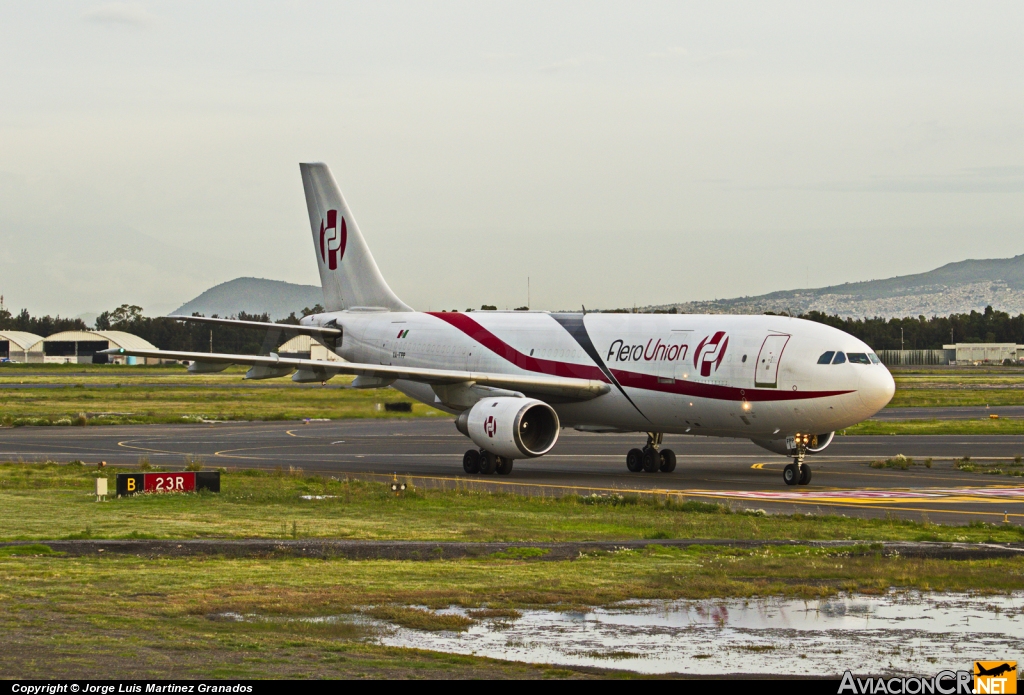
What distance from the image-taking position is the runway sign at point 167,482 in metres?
30.4

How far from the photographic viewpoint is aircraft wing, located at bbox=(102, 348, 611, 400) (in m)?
39.8

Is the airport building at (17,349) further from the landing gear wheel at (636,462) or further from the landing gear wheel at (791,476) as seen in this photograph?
the landing gear wheel at (791,476)

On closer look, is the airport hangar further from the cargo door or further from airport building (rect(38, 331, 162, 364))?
the cargo door

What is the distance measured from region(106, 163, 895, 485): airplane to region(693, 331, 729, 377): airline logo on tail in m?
0.04

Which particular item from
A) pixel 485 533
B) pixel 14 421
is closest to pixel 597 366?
pixel 485 533

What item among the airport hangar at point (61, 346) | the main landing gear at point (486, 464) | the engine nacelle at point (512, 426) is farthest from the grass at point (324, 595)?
the airport hangar at point (61, 346)

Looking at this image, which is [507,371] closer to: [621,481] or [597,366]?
[597,366]

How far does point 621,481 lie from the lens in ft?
121

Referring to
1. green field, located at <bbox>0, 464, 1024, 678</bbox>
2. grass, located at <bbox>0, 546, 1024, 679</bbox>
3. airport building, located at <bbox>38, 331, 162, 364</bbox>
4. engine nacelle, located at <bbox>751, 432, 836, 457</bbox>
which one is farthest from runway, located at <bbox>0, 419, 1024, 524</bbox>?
airport building, located at <bbox>38, 331, 162, 364</bbox>

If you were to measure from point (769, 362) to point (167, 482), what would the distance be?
1710cm

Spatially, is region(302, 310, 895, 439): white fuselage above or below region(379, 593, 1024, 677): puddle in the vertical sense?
above

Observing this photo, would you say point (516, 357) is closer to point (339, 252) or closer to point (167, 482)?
point (339, 252)

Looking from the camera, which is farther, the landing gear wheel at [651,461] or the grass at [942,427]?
the grass at [942,427]

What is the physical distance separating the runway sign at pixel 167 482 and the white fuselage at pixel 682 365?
1359cm
